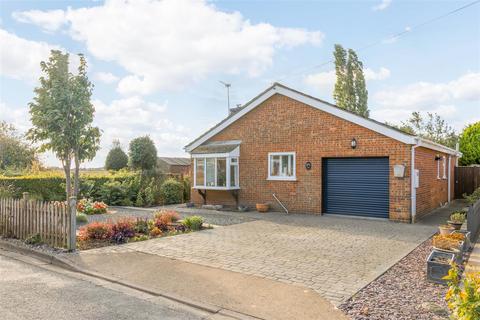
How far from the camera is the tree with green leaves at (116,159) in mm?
33031

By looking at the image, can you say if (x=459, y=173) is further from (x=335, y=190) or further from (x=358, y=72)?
(x=358, y=72)

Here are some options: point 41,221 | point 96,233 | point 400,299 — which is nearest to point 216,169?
point 96,233

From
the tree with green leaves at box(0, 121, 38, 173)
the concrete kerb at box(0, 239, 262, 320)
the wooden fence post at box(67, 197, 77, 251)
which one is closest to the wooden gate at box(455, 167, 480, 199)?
the concrete kerb at box(0, 239, 262, 320)

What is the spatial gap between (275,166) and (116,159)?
2227 centimetres

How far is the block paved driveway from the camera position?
19.6 feet

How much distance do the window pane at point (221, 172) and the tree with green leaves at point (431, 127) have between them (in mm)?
21777

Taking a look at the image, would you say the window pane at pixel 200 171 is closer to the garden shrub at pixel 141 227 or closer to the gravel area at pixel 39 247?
the garden shrub at pixel 141 227

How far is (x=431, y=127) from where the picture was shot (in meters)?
33.1

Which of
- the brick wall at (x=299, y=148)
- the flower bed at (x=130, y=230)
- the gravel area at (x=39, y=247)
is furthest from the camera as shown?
the brick wall at (x=299, y=148)

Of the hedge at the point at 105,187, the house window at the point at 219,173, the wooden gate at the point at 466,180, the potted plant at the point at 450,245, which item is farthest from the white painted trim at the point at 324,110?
the potted plant at the point at 450,245

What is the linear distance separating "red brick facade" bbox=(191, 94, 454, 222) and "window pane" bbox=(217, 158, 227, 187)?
2.40ft

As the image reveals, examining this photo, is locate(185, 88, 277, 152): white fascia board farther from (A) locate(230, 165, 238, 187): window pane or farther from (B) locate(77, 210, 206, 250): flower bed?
(B) locate(77, 210, 206, 250): flower bed

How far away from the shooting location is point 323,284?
5.57 metres

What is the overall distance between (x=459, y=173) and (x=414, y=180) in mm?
12096
